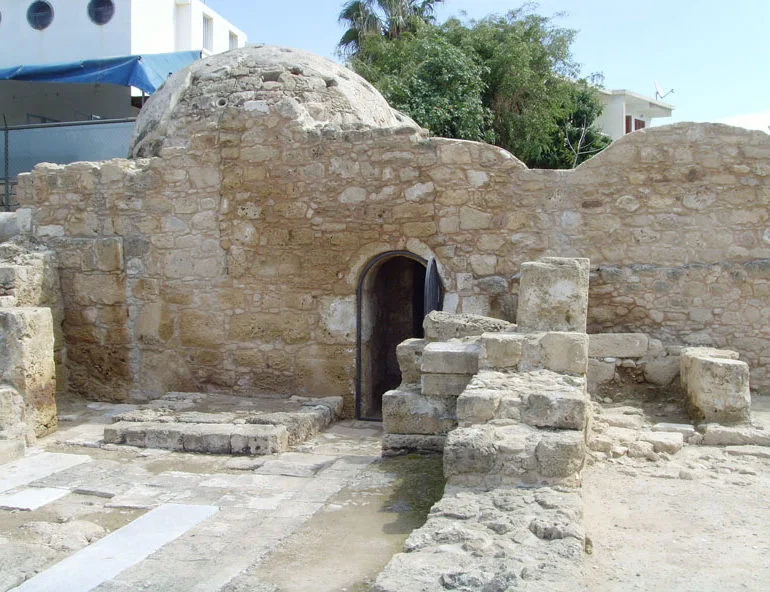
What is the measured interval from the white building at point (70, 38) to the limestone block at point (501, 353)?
1504cm

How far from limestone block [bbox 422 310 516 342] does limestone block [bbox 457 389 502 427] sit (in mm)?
1638

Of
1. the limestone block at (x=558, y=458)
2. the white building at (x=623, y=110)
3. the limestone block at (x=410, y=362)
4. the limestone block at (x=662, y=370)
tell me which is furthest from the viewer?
the white building at (x=623, y=110)

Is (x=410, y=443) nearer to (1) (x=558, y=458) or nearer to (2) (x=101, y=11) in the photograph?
(1) (x=558, y=458)

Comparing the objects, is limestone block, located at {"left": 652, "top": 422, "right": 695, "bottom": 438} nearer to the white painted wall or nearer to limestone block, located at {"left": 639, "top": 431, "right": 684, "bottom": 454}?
limestone block, located at {"left": 639, "top": 431, "right": 684, "bottom": 454}

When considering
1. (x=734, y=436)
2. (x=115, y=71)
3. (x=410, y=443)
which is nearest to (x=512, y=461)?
(x=410, y=443)

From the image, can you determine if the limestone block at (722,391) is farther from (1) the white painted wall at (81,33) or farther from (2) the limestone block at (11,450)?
(1) the white painted wall at (81,33)

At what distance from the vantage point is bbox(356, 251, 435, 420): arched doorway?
8.27 m

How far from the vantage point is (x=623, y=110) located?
97.1 ft

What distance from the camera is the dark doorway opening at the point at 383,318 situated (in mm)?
8281

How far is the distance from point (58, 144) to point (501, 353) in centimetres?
916

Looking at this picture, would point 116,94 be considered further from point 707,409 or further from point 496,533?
point 496,533

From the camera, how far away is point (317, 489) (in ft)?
16.8

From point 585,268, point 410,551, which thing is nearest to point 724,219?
point 585,268

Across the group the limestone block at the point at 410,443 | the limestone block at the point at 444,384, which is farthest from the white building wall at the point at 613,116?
the limestone block at the point at 410,443
